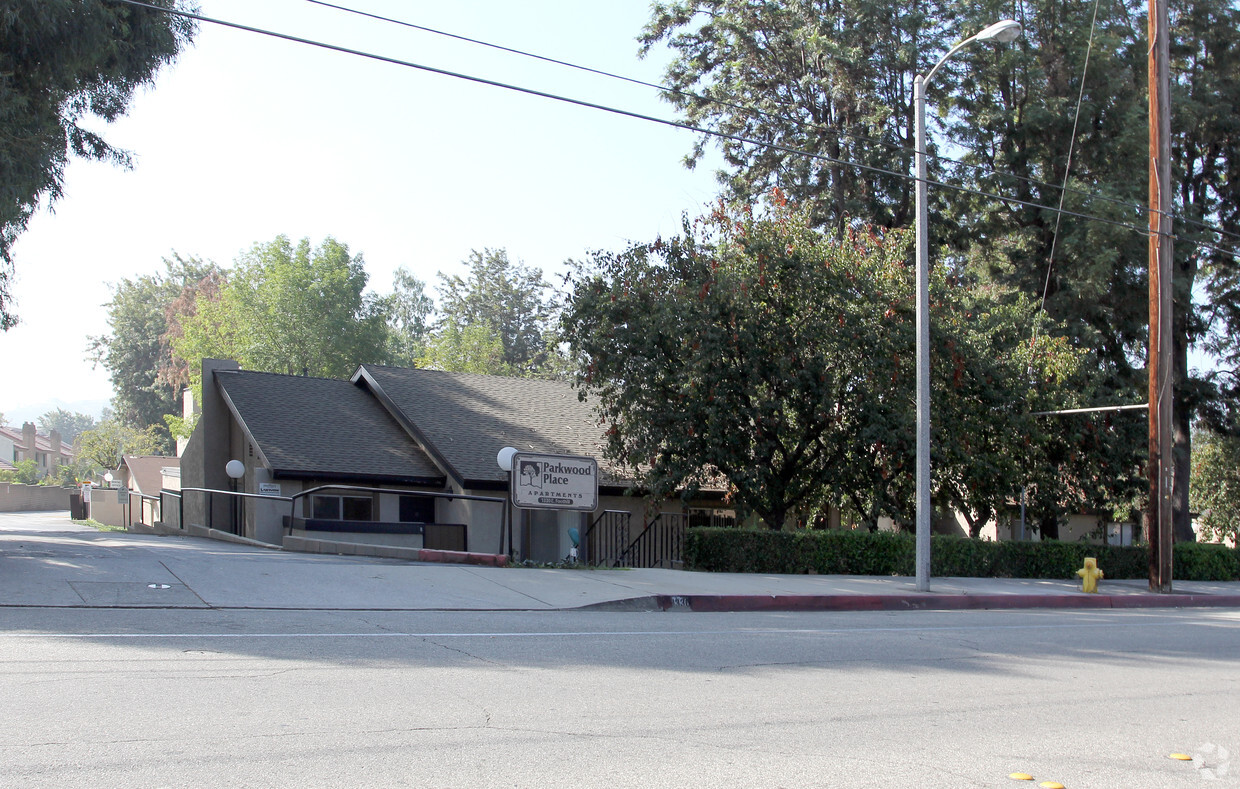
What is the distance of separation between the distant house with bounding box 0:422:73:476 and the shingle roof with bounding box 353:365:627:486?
2959 inches

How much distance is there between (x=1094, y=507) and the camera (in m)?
29.0

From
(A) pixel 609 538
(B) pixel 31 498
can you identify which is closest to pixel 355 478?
(A) pixel 609 538

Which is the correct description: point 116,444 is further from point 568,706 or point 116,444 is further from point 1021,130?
point 568,706

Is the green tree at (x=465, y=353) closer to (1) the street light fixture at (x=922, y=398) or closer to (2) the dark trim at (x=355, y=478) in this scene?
(2) the dark trim at (x=355, y=478)

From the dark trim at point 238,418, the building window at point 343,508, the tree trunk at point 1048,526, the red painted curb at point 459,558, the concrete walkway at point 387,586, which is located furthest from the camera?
the tree trunk at point 1048,526

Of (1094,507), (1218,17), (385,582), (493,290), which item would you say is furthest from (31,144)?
(493,290)

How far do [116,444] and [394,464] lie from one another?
184 feet

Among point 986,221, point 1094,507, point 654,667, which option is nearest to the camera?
point 654,667

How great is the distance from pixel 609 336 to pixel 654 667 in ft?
45.9

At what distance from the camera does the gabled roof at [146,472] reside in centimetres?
4950

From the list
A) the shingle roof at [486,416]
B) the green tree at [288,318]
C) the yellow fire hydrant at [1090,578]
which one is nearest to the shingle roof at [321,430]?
the shingle roof at [486,416]

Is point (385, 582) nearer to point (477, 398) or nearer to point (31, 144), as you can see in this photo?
point (31, 144)

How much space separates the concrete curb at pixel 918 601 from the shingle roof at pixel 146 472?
40.4 meters

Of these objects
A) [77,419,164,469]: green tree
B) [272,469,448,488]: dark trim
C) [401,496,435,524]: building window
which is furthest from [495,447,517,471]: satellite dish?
[77,419,164,469]: green tree
